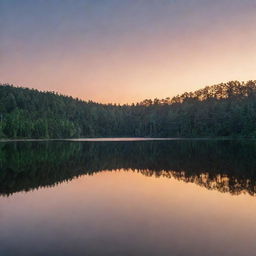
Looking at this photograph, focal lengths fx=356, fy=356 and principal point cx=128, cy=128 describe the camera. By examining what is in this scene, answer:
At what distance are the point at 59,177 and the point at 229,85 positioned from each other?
16056 cm

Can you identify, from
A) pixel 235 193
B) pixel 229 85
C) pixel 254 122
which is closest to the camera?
pixel 235 193

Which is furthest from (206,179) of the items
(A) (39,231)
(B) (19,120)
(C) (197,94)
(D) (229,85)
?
(C) (197,94)

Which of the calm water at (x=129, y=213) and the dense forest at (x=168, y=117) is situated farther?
the dense forest at (x=168, y=117)

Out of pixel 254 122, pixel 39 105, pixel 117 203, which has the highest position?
pixel 39 105

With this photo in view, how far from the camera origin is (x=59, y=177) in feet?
94.5

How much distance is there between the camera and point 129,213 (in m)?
16.3

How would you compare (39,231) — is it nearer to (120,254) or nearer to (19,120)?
(120,254)

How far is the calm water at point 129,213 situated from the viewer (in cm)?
1156

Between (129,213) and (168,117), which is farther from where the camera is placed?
(168,117)

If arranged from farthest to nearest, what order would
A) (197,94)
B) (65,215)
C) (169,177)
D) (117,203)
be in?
(197,94) < (169,177) < (117,203) < (65,215)

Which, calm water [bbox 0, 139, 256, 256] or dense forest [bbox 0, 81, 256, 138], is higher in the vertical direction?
dense forest [bbox 0, 81, 256, 138]

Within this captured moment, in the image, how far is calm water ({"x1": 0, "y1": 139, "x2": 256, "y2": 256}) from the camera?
37.9ft

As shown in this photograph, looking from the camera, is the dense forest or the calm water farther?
the dense forest

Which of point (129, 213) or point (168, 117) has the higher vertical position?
point (168, 117)
